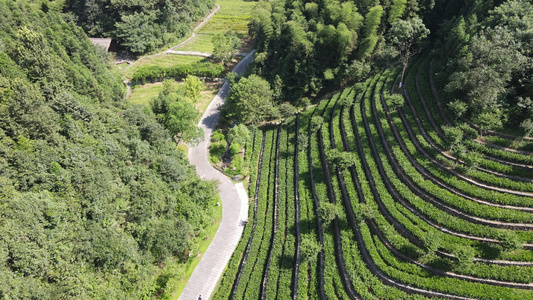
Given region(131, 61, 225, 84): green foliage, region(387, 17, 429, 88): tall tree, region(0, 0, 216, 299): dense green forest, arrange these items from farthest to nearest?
region(131, 61, 225, 84): green foliage < region(387, 17, 429, 88): tall tree < region(0, 0, 216, 299): dense green forest

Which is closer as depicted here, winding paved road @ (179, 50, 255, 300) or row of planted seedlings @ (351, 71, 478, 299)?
row of planted seedlings @ (351, 71, 478, 299)

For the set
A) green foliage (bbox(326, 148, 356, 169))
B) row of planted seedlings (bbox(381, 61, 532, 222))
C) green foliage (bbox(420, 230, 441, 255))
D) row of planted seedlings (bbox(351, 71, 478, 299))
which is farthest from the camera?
green foliage (bbox(326, 148, 356, 169))

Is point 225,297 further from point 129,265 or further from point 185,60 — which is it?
point 185,60

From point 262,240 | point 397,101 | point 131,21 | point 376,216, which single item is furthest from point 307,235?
point 131,21

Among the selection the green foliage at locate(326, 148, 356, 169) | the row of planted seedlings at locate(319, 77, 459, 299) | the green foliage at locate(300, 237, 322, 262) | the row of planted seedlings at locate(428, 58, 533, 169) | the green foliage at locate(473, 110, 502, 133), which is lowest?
the green foliage at locate(300, 237, 322, 262)

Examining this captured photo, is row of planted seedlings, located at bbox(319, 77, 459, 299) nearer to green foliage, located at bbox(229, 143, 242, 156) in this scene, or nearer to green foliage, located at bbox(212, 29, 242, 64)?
green foliage, located at bbox(229, 143, 242, 156)

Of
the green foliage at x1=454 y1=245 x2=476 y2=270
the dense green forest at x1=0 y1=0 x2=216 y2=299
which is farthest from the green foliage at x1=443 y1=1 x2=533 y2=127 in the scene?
the dense green forest at x1=0 y1=0 x2=216 y2=299

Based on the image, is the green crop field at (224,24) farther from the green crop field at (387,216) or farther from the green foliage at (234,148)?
the green crop field at (387,216)

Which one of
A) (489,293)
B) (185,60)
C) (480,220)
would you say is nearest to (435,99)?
(480,220)
